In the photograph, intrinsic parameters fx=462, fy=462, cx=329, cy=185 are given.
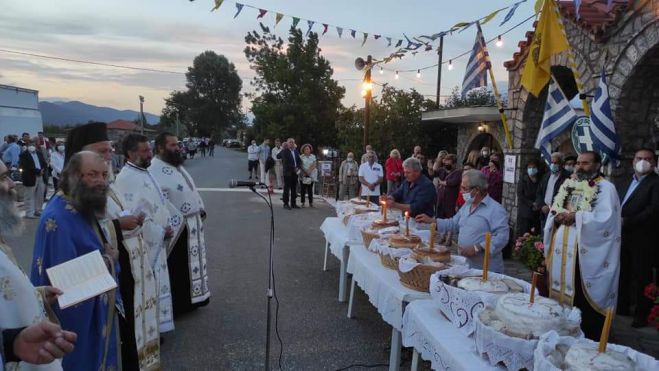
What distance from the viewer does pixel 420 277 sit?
344 cm

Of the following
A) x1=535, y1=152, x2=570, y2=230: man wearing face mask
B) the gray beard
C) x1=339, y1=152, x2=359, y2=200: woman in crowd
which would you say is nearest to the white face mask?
x1=535, y1=152, x2=570, y2=230: man wearing face mask

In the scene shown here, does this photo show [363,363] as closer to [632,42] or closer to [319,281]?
[319,281]

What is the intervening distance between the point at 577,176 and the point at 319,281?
12.3ft

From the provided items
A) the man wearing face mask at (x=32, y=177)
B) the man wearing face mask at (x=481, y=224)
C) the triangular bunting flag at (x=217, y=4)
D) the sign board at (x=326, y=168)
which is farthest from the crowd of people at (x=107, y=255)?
the sign board at (x=326, y=168)

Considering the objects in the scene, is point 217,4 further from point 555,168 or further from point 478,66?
point 555,168

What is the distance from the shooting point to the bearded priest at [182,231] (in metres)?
5.08

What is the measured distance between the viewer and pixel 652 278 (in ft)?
18.1

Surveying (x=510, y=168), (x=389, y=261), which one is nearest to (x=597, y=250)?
(x=389, y=261)

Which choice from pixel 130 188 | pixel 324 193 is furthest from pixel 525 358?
pixel 324 193

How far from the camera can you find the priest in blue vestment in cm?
284

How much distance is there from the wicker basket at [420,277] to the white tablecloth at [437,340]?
0.23m

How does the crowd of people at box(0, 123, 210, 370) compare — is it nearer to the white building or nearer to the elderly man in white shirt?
the elderly man in white shirt

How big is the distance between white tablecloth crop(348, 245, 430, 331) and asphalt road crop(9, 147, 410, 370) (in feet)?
2.26

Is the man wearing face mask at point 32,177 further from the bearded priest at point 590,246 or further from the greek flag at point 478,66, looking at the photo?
the bearded priest at point 590,246
